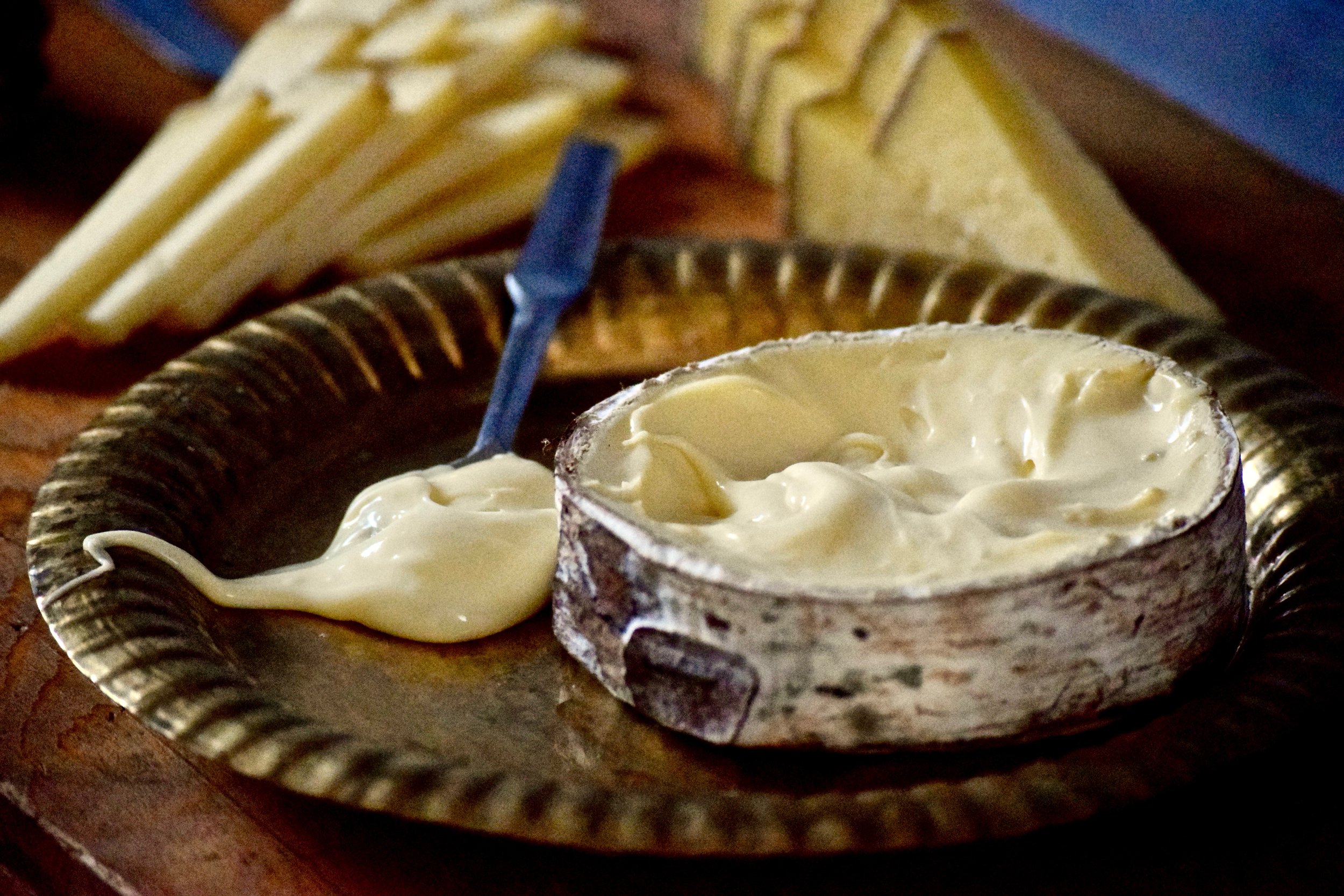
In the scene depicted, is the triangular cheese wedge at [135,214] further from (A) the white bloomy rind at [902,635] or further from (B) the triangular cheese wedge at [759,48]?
(A) the white bloomy rind at [902,635]

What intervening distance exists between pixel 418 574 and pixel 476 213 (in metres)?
0.95

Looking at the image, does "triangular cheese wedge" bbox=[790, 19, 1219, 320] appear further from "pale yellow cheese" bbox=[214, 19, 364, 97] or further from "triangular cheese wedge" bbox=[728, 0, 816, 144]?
"pale yellow cheese" bbox=[214, 19, 364, 97]

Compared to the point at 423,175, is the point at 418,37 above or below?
above

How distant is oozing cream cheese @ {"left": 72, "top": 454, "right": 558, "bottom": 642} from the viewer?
3.54ft

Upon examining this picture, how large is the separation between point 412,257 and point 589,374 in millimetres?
503

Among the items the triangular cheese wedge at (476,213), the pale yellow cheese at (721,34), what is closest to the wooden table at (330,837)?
the triangular cheese wedge at (476,213)

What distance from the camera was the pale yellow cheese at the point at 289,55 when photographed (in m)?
2.02

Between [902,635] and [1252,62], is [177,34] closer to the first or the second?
[1252,62]

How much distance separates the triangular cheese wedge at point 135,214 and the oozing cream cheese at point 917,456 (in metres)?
0.91

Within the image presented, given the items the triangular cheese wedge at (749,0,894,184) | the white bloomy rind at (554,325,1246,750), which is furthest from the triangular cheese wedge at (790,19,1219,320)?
the white bloomy rind at (554,325,1246,750)

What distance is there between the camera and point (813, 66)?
2.01 m

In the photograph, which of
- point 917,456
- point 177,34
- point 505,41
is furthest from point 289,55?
point 917,456

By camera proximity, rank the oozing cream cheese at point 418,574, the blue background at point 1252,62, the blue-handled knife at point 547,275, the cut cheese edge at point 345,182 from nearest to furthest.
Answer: the oozing cream cheese at point 418,574, the blue-handled knife at point 547,275, the cut cheese edge at point 345,182, the blue background at point 1252,62

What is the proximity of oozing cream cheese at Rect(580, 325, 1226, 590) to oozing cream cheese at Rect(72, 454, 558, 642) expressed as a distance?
139 mm
